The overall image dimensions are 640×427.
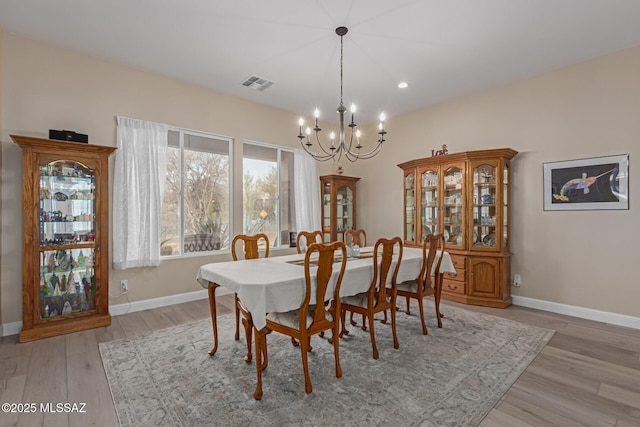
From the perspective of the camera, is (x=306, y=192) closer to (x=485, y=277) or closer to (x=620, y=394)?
(x=485, y=277)

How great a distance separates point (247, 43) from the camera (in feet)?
10.6

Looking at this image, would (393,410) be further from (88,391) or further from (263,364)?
(88,391)

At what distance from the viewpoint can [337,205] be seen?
5.79m

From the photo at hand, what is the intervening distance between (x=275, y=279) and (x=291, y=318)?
0.32m

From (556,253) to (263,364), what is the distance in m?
3.79

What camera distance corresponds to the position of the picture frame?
342 cm

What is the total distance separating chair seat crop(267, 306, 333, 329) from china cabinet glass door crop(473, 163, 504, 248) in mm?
2836

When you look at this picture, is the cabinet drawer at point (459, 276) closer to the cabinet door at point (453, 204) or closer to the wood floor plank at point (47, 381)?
the cabinet door at point (453, 204)

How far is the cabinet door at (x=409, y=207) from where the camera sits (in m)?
4.94

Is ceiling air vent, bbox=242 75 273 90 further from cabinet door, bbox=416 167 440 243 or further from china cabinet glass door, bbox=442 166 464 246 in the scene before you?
china cabinet glass door, bbox=442 166 464 246

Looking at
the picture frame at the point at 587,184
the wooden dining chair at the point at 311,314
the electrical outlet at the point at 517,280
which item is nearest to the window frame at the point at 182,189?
the wooden dining chair at the point at 311,314

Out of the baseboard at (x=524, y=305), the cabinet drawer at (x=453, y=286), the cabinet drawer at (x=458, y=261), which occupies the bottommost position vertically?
the baseboard at (x=524, y=305)

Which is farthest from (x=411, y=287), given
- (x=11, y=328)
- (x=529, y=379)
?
(x=11, y=328)

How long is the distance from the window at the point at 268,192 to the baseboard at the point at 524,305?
134cm
